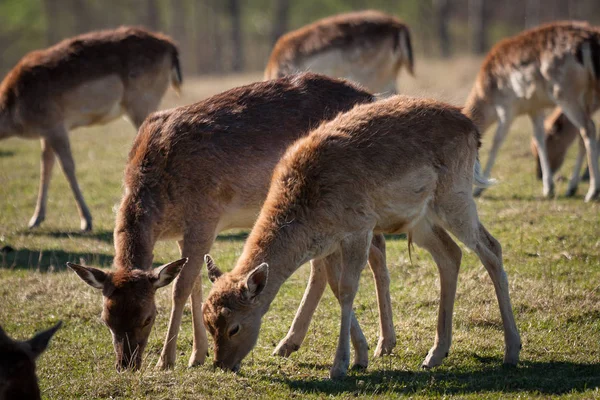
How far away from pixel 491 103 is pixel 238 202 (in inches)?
282

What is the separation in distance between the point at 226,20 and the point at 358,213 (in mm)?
48206

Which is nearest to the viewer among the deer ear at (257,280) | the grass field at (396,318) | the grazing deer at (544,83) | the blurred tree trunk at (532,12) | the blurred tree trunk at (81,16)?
the deer ear at (257,280)

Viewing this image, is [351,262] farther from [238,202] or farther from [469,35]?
[469,35]

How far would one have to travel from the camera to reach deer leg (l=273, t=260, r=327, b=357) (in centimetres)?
726

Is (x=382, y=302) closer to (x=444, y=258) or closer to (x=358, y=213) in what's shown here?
(x=444, y=258)

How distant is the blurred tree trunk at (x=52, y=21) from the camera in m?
45.1

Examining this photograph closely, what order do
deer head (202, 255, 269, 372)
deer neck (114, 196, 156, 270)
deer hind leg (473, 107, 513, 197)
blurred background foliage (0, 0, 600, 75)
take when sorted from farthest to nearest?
blurred background foliage (0, 0, 600, 75)
deer hind leg (473, 107, 513, 197)
deer neck (114, 196, 156, 270)
deer head (202, 255, 269, 372)

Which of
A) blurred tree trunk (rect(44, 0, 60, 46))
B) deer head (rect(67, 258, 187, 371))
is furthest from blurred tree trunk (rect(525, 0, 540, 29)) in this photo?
deer head (rect(67, 258, 187, 371))

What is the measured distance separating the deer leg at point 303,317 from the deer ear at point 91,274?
168cm

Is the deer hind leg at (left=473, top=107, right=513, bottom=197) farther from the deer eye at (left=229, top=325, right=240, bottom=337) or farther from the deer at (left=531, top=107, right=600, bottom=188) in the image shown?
the deer eye at (left=229, top=325, right=240, bottom=337)

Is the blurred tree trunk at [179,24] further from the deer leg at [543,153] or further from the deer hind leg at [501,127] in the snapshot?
the deer leg at [543,153]

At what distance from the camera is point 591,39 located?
12.4m

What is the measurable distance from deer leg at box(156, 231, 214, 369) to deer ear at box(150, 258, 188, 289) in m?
0.51

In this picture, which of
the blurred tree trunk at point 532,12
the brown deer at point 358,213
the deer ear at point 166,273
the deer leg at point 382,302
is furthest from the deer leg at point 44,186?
the blurred tree trunk at point 532,12
